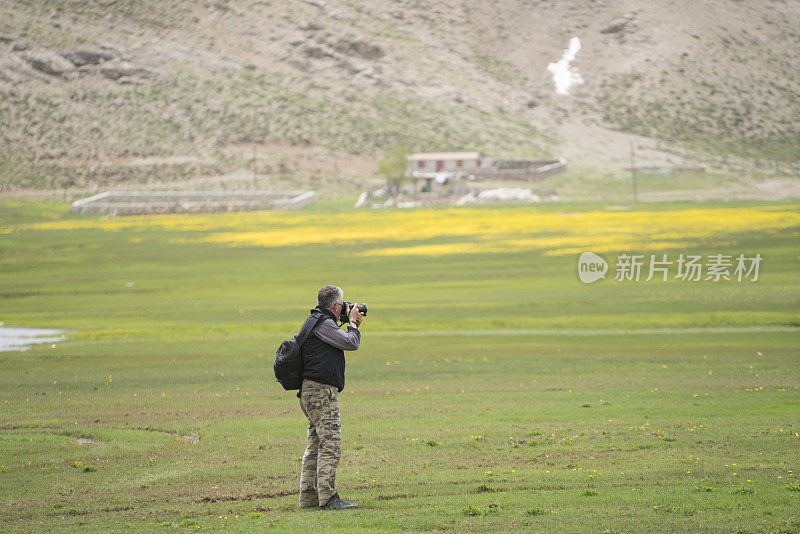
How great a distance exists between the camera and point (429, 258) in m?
51.4

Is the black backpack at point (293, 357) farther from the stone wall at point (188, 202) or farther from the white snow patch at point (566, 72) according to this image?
the white snow patch at point (566, 72)

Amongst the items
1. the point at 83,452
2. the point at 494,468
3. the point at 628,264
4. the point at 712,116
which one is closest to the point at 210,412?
the point at 83,452

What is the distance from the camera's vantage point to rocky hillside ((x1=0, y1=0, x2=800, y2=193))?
12288cm

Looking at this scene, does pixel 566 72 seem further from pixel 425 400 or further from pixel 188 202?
pixel 425 400

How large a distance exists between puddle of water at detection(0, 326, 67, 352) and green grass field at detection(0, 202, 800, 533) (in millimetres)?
845

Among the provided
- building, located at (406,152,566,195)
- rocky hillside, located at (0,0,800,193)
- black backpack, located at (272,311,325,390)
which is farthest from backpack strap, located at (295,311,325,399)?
rocky hillside, located at (0,0,800,193)

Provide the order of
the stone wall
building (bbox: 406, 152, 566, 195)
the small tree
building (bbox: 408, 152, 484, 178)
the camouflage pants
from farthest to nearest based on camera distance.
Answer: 1. building (bbox: 408, 152, 484, 178)
2. building (bbox: 406, 152, 566, 195)
3. the small tree
4. the stone wall
5. the camouflage pants

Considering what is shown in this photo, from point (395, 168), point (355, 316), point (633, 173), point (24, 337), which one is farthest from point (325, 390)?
point (633, 173)

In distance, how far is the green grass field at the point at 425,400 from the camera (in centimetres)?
972

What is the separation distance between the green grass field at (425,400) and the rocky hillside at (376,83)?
7558cm

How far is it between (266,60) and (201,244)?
9522 centimetres

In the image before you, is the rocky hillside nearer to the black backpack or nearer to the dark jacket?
the black backpack

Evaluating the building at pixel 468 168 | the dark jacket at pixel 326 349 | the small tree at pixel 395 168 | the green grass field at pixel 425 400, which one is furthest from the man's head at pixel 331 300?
the small tree at pixel 395 168

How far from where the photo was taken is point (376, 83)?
148 meters
